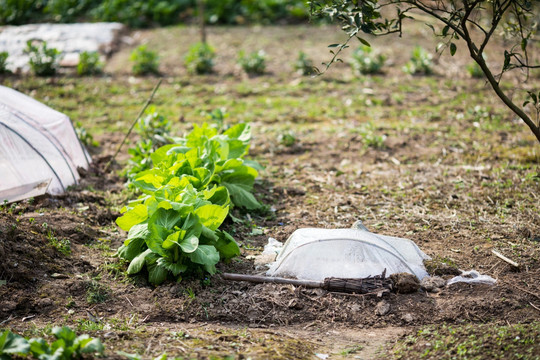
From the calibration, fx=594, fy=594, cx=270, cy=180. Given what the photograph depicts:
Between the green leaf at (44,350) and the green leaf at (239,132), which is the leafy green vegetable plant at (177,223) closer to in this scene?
the green leaf at (239,132)

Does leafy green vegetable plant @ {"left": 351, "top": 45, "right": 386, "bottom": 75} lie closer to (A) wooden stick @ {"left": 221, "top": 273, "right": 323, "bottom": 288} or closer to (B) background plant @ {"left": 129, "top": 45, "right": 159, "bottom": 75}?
(B) background plant @ {"left": 129, "top": 45, "right": 159, "bottom": 75}

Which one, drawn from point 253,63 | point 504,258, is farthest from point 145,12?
point 504,258

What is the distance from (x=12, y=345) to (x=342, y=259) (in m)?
2.21

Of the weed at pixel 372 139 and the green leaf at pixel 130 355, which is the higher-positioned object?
the green leaf at pixel 130 355

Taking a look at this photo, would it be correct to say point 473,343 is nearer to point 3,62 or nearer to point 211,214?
point 211,214

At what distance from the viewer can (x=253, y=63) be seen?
10078 millimetres

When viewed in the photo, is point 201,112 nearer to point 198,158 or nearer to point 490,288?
point 198,158

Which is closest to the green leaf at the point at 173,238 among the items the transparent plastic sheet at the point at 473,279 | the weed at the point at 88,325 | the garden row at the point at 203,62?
the weed at the point at 88,325

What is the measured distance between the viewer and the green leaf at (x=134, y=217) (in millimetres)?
4297

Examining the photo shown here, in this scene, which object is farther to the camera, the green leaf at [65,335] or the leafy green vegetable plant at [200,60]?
the leafy green vegetable plant at [200,60]

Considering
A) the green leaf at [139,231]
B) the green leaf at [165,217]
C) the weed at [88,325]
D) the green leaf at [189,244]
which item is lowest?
the weed at [88,325]

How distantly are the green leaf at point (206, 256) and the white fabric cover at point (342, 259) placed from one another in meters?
0.48

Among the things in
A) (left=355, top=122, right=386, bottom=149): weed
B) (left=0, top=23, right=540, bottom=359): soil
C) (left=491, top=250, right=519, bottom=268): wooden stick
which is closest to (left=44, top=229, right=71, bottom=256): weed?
(left=0, top=23, right=540, bottom=359): soil

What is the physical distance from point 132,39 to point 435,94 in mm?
6568
